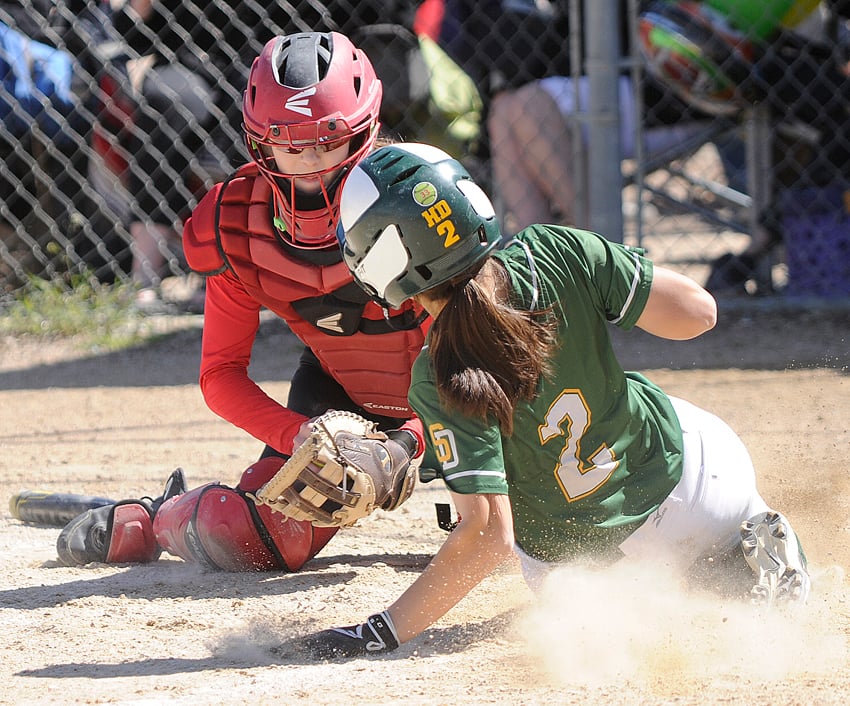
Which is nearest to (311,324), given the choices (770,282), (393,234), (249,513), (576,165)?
(249,513)

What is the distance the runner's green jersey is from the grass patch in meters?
3.81

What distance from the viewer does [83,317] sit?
6.04 meters

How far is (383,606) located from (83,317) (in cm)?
362

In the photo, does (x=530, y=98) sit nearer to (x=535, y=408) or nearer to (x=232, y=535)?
(x=232, y=535)

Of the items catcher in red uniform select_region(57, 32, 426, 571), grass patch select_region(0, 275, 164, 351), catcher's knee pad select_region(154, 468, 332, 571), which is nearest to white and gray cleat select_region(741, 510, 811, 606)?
catcher in red uniform select_region(57, 32, 426, 571)

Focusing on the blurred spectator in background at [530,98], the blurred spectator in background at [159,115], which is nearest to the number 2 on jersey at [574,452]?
the blurred spectator in background at [530,98]

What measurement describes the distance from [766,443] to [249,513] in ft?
5.54

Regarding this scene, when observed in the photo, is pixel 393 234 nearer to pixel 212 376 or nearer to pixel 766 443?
pixel 212 376

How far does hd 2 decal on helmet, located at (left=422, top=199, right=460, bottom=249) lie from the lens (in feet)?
7.59

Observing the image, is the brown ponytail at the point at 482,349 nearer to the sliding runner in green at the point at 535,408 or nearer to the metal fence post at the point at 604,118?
A: the sliding runner in green at the point at 535,408

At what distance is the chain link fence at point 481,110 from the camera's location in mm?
5703

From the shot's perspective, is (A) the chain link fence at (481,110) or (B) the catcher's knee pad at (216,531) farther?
(A) the chain link fence at (481,110)

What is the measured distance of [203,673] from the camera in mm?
2480

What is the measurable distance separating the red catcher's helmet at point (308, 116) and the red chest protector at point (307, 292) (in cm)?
7
